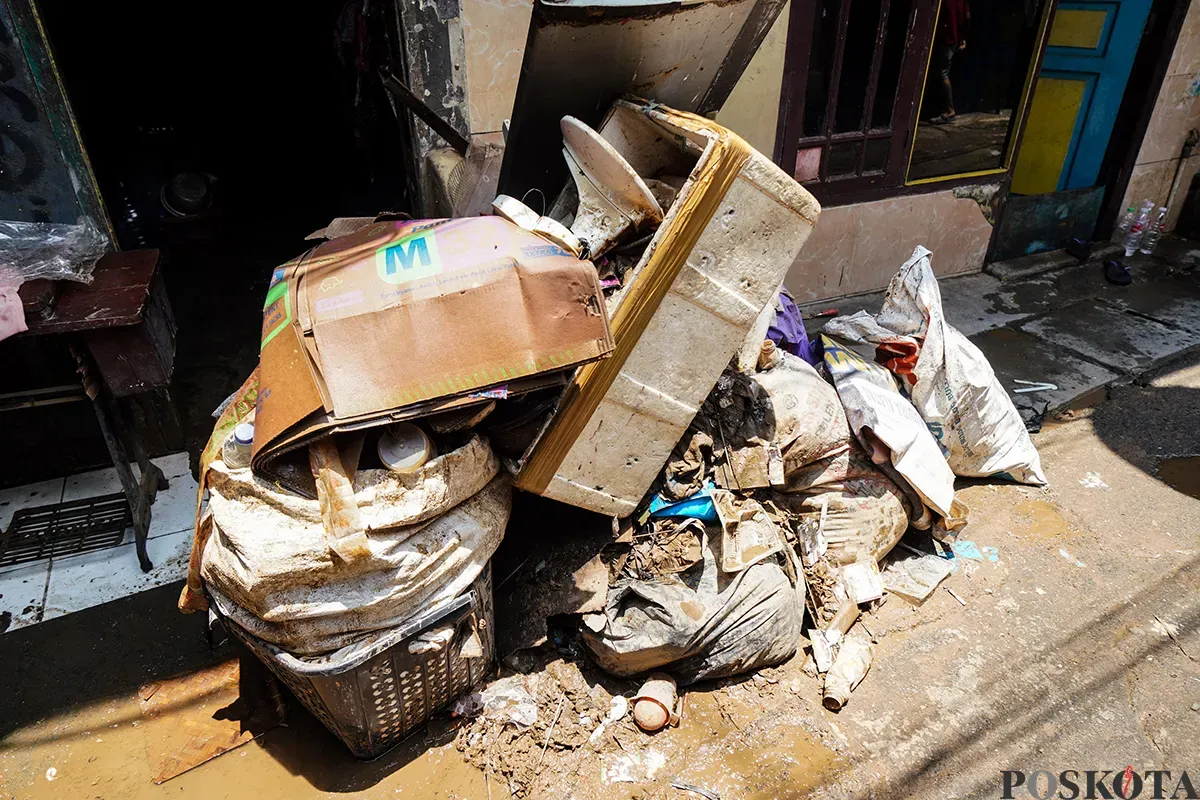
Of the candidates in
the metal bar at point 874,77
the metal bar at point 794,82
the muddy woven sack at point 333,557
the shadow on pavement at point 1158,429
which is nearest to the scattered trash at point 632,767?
the muddy woven sack at point 333,557

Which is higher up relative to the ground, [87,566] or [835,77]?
[835,77]

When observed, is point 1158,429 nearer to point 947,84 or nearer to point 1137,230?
point 1137,230

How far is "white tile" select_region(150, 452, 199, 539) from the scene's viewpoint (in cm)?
328

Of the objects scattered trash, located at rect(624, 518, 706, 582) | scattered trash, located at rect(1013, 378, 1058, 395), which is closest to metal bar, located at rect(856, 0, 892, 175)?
scattered trash, located at rect(1013, 378, 1058, 395)

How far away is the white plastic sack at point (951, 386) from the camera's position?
3314mm

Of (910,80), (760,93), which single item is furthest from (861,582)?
(910,80)

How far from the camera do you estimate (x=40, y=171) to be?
10.1 ft

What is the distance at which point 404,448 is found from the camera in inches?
82.8

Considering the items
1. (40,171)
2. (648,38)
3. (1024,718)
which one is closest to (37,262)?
(40,171)

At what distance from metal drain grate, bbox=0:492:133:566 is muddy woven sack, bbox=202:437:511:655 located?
4.99 feet

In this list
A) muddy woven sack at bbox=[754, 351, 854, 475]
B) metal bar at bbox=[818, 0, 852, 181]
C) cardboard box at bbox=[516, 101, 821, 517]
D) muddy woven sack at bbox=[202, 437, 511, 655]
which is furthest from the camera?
metal bar at bbox=[818, 0, 852, 181]

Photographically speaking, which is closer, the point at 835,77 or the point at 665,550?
the point at 665,550

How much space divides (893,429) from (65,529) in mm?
3765

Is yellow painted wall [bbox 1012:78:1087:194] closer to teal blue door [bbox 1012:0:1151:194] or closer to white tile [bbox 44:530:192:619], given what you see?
teal blue door [bbox 1012:0:1151:194]
